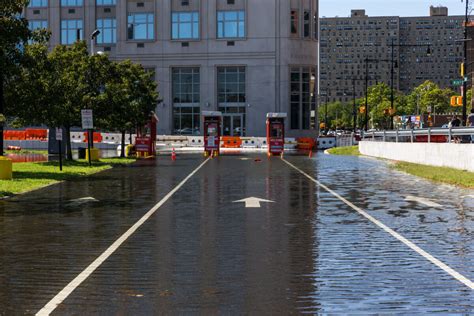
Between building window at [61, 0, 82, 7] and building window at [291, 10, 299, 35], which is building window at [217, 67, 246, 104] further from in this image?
building window at [61, 0, 82, 7]

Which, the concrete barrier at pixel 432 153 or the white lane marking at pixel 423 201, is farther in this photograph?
the concrete barrier at pixel 432 153

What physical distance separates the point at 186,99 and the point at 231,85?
5899mm

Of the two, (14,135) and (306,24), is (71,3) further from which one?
(306,24)

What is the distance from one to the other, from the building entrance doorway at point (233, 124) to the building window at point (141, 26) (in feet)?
45.6

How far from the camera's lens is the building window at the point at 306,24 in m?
99.6

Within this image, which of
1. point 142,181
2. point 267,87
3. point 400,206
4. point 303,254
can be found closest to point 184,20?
point 267,87

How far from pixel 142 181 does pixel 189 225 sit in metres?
14.2

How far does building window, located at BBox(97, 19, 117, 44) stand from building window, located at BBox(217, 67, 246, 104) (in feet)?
55.5

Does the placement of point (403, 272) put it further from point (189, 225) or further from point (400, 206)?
point (400, 206)

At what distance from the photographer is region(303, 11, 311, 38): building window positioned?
327 feet

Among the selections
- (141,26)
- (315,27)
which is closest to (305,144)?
(315,27)

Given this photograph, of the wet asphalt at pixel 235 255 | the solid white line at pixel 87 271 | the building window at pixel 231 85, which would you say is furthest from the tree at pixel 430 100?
the solid white line at pixel 87 271

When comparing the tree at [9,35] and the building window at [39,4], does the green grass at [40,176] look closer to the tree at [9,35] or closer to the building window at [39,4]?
the tree at [9,35]

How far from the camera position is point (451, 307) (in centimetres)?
813
